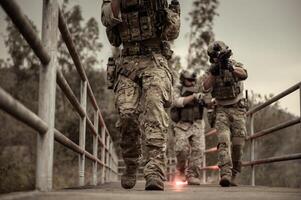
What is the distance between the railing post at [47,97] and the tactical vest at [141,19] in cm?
129

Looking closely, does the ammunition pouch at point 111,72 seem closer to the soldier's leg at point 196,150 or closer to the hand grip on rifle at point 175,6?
the hand grip on rifle at point 175,6

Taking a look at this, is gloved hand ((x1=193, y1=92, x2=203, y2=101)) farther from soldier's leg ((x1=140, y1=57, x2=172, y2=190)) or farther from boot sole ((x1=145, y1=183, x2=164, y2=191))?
boot sole ((x1=145, y1=183, x2=164, y2=191))

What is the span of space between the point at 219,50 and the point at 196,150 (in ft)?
7.41

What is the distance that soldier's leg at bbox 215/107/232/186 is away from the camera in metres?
5.07

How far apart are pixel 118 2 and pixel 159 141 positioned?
113 centimetres

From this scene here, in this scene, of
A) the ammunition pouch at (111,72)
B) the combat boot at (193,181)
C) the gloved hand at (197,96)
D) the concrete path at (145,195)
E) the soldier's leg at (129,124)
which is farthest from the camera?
the gloved hand at (197,96)

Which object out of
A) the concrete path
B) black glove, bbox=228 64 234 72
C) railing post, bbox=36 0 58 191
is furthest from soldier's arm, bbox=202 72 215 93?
railing post, bbox=36 0 58 191

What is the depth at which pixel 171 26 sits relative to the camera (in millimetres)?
3934

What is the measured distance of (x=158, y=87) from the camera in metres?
3.82

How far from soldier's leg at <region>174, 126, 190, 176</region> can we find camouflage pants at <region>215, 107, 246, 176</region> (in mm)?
1541

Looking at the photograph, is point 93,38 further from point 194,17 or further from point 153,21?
point 153,21

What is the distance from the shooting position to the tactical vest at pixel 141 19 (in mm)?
3973

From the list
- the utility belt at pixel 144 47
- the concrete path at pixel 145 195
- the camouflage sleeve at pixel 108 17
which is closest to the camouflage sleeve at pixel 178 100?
the utility belt at pixel 144 47

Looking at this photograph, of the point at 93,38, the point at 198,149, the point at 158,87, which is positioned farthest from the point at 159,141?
the point at 93,38
